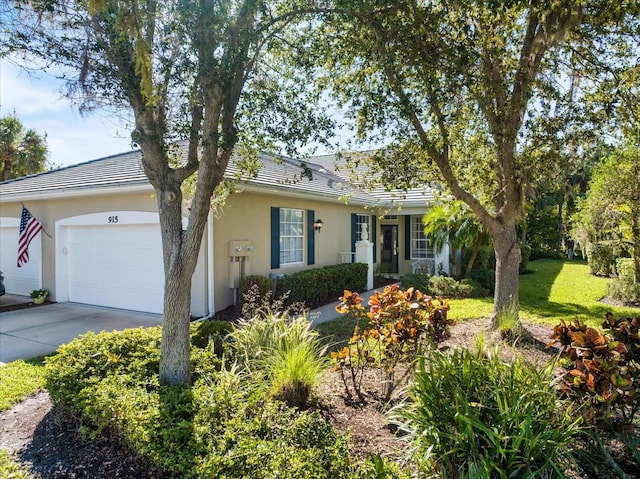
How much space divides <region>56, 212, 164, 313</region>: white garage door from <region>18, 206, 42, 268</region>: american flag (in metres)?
0.93

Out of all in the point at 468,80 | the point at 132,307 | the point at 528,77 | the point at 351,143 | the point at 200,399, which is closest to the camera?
the point at 200,399

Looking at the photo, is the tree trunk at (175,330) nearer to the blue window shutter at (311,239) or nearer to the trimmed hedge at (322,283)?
the trimmed hedge at (322,283)

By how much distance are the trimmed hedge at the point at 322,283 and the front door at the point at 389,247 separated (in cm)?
419

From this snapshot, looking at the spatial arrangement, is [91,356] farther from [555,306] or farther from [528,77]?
[555,306]

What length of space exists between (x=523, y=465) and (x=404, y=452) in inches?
32.9

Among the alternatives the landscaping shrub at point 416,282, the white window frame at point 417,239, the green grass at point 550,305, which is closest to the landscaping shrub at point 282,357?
the green grass at point 550,305

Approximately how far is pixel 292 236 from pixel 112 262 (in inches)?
194

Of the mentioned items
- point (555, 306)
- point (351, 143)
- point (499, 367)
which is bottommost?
point (555, 306)

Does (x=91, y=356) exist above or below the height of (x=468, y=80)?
below

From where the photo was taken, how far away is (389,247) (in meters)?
17.4

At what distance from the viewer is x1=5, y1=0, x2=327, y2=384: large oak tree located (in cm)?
422

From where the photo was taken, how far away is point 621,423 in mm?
3305

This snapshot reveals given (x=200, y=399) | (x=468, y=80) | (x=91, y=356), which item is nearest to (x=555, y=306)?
(x=468, y=80)

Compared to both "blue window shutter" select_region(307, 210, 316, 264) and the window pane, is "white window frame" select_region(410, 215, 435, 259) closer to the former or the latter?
"blue window shutter" select_region(307, 210, 316, 264)
